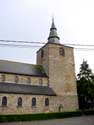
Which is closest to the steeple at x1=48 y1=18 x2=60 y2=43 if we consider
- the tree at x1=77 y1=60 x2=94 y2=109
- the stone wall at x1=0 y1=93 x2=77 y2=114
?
the tree at x1=77 y1=60 x2=94 y2=109

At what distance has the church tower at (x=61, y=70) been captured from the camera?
35656 mm

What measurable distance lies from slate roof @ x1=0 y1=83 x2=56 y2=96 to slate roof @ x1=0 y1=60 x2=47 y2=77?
102 inches

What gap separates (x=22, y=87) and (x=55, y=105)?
658 cm

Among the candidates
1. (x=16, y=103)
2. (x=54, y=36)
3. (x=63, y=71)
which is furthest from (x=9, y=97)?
(x=54, y=36)

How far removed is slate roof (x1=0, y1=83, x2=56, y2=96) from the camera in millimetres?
30084

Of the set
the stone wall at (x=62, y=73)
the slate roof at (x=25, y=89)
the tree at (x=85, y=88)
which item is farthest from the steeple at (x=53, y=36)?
the slate roof at (x=25, y=89)

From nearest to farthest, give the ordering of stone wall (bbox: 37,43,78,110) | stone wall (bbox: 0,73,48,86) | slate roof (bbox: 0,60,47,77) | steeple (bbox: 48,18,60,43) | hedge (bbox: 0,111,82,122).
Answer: hedge (bbox: 0,111,82,122) → stone wall (bbox: 0,73,48,86) → slate roof (bbox: 0,60,47,77) → stone wall (bbox: 37,43,78,110) → steeple (bbox: 48,18,60,43)

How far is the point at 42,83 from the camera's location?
3534 centimetres

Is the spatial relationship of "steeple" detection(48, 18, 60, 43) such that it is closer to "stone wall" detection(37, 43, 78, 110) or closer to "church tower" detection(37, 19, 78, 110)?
"church tower" detection(37, 19, 78, 110)

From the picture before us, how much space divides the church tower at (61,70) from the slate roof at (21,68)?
4.32 feet

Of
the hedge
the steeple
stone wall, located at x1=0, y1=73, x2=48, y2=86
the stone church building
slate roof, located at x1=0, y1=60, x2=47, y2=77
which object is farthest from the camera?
the steeple

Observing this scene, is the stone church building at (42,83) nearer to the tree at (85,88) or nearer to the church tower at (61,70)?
the church tower at (61,70)

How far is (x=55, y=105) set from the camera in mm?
33656

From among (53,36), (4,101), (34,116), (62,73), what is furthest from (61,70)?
(4,101)
